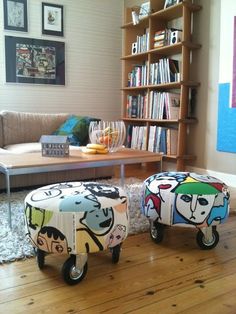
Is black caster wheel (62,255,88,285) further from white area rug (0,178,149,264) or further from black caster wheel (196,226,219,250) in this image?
black caster wheel (196,226,219,250)

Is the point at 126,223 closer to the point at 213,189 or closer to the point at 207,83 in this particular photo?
the point at 213,189

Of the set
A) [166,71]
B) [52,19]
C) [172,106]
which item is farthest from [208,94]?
[52,19]

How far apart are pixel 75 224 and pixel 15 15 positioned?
343 cm

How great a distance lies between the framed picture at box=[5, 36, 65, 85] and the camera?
3.99 meters

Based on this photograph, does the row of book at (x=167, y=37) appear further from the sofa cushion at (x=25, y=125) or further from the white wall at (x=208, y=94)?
the sofa cushion at (x=25, y=125)

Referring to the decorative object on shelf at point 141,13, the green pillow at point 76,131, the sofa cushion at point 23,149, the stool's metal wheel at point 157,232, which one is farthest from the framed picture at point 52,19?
the stool's metal wheel at point 157,232

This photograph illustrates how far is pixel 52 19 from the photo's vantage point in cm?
421

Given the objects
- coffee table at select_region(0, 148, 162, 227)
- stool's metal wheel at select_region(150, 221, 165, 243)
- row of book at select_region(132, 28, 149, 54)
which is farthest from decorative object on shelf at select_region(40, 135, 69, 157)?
row of book at select_region(132, 28, 149, 54)

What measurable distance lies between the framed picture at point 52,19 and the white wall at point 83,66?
0.06 meters

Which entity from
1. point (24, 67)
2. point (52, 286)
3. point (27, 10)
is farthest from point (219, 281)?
point (27, 10)

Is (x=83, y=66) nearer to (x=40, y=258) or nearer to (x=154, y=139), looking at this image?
(x=154, y=139)

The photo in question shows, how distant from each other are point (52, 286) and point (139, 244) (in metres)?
0.61

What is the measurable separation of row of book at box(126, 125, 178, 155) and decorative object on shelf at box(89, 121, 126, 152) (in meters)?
1.26

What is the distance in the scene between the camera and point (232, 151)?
10.6ft
